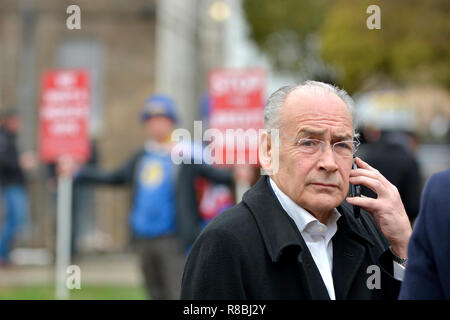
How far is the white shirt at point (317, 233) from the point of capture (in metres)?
3.50

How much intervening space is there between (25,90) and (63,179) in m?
4.94

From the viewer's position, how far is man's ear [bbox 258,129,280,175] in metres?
3.70

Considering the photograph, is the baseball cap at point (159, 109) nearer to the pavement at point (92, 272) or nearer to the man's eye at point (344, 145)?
the pavement at point (92, 272)

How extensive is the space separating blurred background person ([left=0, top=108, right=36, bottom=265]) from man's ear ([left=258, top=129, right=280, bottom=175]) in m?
11.5

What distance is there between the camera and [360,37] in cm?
3750

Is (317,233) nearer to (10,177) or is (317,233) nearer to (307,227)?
(307,227)

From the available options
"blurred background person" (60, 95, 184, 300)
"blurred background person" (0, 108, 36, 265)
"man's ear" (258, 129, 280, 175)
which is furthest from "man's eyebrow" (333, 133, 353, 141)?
"blurred background person" (0, 108, 36, 265)

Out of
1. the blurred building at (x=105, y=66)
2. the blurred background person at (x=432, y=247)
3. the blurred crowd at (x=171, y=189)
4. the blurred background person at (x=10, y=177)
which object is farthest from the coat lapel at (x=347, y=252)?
the blurred building at (x=105, y=66)

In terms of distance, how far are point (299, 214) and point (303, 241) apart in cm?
14

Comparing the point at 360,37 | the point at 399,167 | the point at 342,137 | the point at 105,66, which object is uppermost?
the point at 360,37

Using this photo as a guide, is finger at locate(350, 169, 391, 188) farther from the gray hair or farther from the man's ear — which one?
the man's ear

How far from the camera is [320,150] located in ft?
Result: 11.7

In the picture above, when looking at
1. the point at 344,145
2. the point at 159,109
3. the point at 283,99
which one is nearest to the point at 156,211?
the point at 159,109
